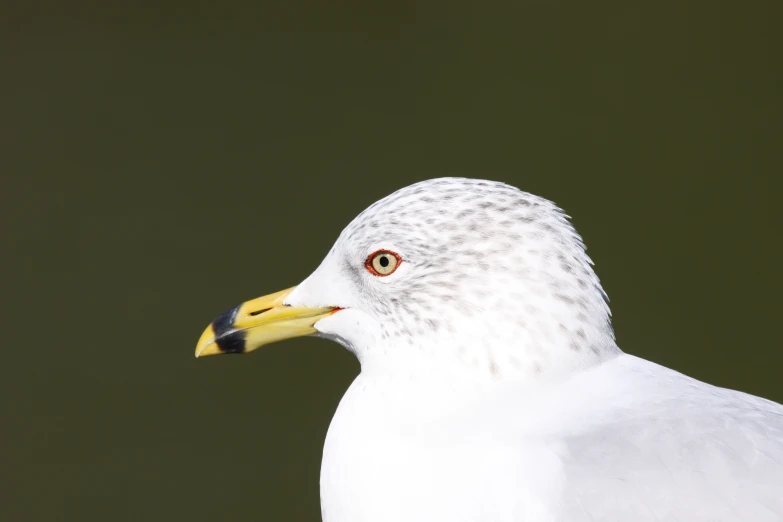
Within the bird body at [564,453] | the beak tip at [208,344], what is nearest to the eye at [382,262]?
the bird body at [564,453]

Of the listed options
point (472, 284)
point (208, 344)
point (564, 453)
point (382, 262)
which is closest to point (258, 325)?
point (208, 344)

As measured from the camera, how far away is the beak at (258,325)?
121 centimetres

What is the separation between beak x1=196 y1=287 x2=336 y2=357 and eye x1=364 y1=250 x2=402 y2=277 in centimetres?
10

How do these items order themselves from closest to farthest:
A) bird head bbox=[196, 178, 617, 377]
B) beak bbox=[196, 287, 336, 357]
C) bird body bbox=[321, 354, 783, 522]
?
bird body bbox=[321, 354, 783, 522] → bird head bbox=[196, 178, 617, 377] → beak bbox=[196, 287, 336, 357]

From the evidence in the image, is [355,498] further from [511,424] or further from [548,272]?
[548,272]

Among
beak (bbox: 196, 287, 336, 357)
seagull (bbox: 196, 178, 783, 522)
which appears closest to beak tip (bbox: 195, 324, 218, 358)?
beak (bbox: 196, 287, 336, 357)

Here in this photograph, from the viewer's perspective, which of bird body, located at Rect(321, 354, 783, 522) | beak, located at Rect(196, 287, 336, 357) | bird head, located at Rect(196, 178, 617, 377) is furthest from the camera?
beak, located at Rect(196, 287, 336, 357)

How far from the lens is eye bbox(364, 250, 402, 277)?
1104mm

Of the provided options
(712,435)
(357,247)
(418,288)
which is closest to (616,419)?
(712,435)

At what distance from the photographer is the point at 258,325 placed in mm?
1237

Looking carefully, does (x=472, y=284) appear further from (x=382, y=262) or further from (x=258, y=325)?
(x=258, y=325)

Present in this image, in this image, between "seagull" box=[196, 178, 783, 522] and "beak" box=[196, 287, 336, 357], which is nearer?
"seagull" box=[196, 178, 783, 522]

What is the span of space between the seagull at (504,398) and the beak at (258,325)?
66 millimetres

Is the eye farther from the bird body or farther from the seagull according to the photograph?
the bird body
